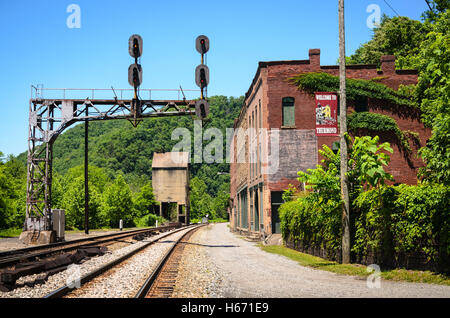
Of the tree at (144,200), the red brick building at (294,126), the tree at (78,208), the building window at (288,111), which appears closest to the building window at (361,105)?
the red brick building at (294,126)

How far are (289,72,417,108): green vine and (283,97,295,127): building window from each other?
1266 millimetres

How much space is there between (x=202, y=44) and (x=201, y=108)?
136 inches

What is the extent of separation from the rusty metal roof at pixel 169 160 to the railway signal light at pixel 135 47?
69.0 metres

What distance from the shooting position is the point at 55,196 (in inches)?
2557

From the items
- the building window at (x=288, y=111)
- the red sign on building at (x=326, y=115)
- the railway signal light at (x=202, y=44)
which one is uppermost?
the railway signal light at (x=202, y=44)

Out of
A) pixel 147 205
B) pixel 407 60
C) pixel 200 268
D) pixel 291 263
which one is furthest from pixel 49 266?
pixel 147 205

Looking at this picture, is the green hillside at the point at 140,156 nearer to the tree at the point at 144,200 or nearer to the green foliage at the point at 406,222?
the tree at the point at 144,200

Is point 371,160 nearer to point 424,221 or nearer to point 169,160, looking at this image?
point 424,221

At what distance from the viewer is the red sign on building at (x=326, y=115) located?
16156 millimetres

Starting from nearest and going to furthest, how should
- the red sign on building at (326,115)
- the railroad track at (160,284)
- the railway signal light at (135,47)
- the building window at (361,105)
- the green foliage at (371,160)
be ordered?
the railroad track at (160,284) < the green foliage at (371,160) < the red sign on building at (326,115) < the railway signal light at (135,47) < the building window at (361,105)

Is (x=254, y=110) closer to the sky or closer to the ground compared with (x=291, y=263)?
closer to the sky

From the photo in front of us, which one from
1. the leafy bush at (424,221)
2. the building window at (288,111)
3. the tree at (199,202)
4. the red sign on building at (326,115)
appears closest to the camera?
the leafy bush at (424,221)

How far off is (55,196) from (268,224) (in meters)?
45.9
